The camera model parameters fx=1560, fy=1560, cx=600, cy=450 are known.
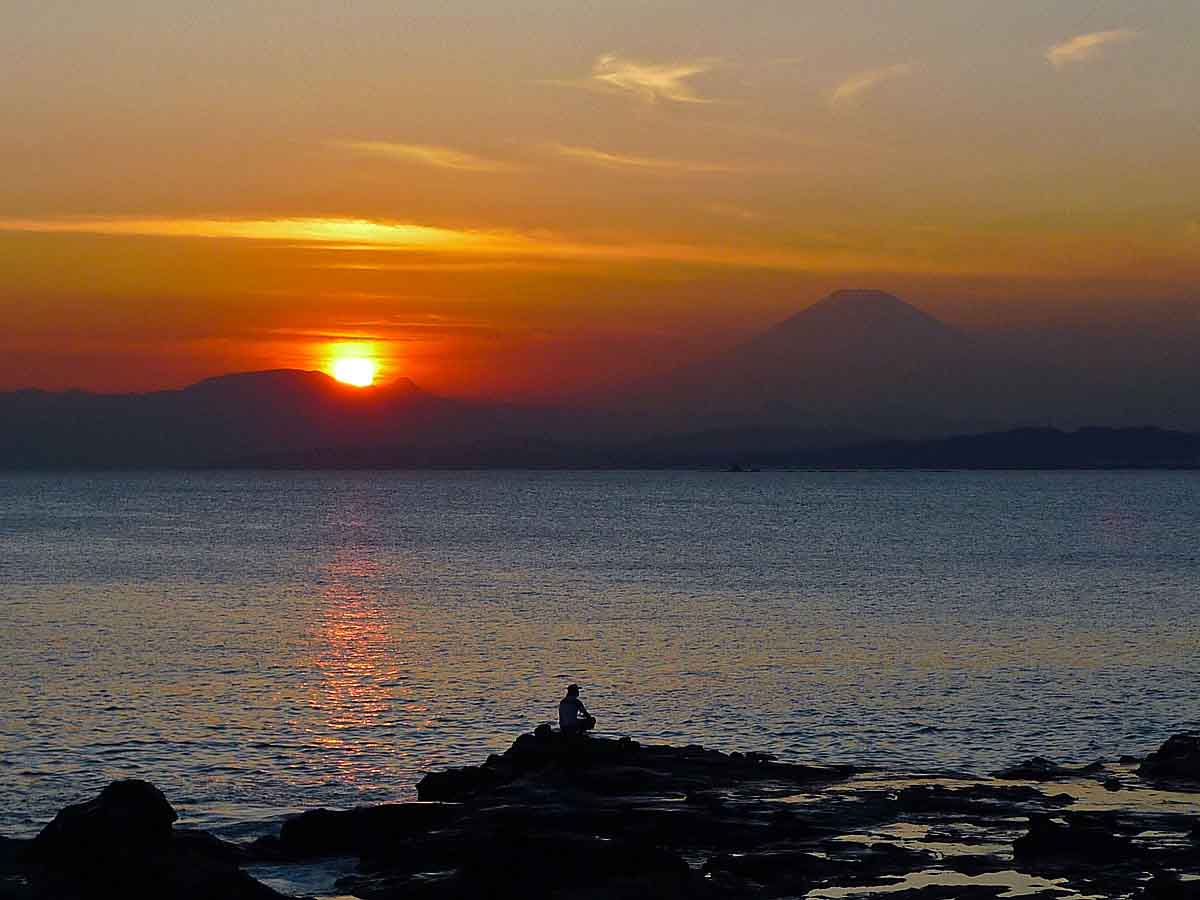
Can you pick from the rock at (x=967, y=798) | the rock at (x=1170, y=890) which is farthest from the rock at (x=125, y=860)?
the rock at (x=1170, y=890)

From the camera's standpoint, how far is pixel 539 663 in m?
60.1

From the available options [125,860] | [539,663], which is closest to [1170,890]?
[125,860]

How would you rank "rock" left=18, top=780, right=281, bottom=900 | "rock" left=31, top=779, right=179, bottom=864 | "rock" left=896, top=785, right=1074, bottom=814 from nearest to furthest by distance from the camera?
1. "rock" left=18, top=780, right=281, bottom=900
2. "rock" left=31, top=779, right=179, bottom=864
3. "rock" left=896, top=785, right=1074, bottom=814

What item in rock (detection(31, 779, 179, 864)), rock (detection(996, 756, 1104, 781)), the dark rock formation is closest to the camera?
rock (detection(31, 779, 179, 864))

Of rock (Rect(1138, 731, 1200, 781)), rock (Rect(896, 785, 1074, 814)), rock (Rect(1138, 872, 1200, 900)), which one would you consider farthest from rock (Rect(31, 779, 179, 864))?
rock (Rect(1138, 731, 1200, 781))

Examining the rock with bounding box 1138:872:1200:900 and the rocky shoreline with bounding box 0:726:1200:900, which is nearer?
the rock with bounding box 1138:872:1200:900

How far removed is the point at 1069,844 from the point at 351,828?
1390 centimetres

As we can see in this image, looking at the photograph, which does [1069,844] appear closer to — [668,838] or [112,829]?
[668,838]

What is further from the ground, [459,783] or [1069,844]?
[1069,844]

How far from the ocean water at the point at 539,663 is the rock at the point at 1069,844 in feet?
36.7

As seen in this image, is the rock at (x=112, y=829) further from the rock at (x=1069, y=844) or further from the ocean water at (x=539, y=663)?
the rock at (x=1069, y=844)

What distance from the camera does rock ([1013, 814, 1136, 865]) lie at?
28.5 metres

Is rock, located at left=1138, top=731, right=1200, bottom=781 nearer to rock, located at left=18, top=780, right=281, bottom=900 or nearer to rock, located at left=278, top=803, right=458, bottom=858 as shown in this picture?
rock, located at left=278, top=803, right=458, bottom=858

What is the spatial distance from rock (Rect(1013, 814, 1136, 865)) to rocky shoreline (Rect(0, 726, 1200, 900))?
0.04 m
